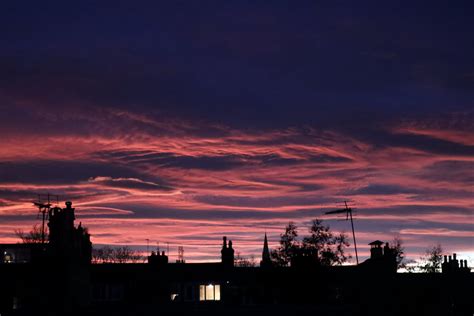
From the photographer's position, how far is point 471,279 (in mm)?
70938

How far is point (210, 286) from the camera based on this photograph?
263ft

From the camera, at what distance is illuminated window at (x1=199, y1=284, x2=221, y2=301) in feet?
261

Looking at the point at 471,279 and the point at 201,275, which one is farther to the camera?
the point at 201,275

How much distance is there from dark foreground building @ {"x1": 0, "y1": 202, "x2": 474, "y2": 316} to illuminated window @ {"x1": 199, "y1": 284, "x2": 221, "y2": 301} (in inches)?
4.4

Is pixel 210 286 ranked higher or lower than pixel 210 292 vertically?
higher

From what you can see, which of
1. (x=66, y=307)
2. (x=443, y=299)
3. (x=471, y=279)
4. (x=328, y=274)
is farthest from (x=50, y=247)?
(x=471, y=279)

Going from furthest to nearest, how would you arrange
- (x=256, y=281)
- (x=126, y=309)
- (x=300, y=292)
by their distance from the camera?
(x=256, y=281) < (x=300, y=292) < (x=126, y=309)

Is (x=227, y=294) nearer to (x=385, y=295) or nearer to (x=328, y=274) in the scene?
(x=328, y=274)

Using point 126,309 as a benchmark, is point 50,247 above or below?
above

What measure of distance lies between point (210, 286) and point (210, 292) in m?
0.65

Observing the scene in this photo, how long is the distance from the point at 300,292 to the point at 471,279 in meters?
17.0

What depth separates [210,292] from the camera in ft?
262

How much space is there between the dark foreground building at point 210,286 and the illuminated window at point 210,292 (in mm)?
111

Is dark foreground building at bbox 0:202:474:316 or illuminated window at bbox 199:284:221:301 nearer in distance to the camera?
dark foreground building at bbox 0:202:474:316
